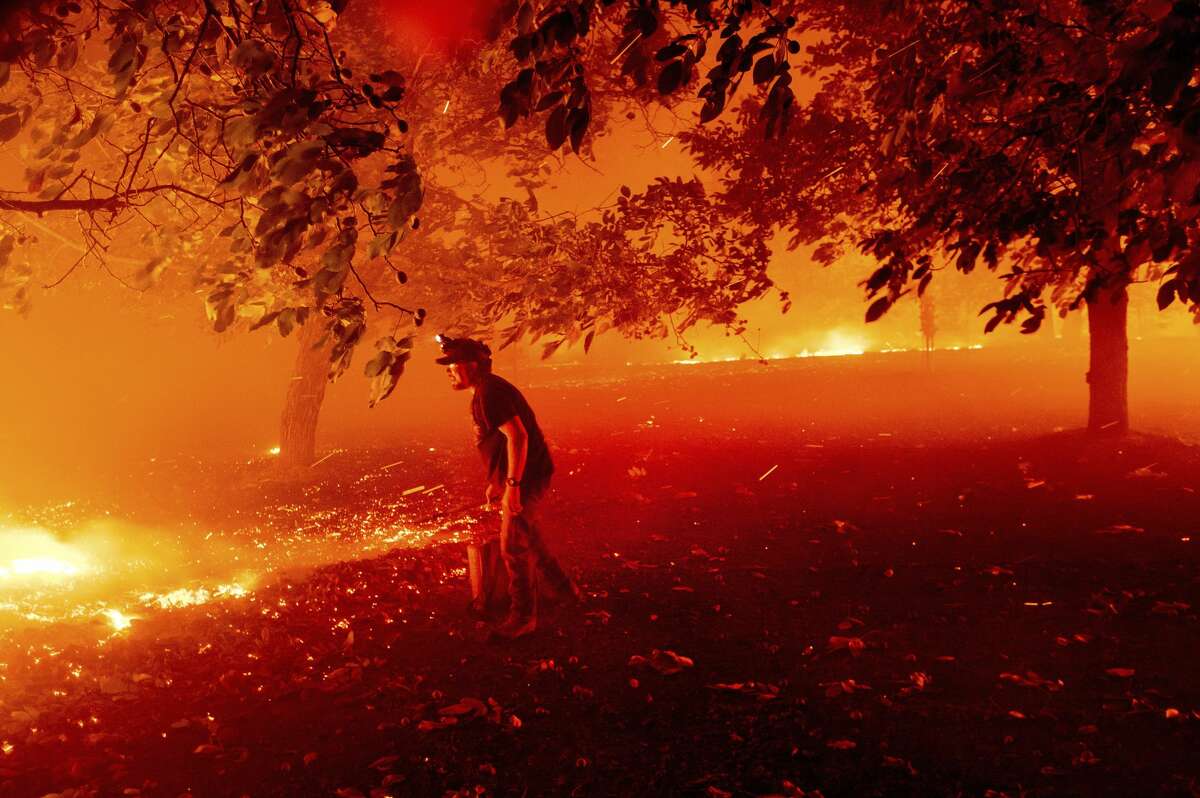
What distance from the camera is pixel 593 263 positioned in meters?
9.21

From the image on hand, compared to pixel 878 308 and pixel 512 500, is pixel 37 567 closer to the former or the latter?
pixel 512 500

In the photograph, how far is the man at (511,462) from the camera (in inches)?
256

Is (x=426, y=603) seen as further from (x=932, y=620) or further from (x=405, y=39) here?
(x=405, y=39)

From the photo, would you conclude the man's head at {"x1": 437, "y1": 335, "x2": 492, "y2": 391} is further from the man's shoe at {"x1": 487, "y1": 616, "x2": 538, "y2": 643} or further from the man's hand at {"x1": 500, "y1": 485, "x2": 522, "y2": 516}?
the man's shoe at {"x1": 487, "y1": 616, "x2": 538, "y2": 643}

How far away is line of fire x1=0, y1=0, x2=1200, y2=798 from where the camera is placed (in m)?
3.74

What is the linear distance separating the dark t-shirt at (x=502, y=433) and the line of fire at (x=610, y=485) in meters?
0.04

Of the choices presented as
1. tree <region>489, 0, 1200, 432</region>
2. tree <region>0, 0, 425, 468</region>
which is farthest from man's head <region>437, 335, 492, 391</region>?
tree <region>489, 0, 1200, 432</region>

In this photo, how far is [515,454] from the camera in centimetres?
652

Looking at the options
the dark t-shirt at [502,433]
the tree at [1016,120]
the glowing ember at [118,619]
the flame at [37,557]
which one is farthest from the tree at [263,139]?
the flame at [37,557]

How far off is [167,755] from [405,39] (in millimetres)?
11505

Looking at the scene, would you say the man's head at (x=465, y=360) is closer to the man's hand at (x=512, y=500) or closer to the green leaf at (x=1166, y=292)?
the man's hand at (x=512, y=500)

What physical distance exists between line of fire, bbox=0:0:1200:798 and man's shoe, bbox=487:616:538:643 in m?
0.04

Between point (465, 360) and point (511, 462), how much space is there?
0.96 metres

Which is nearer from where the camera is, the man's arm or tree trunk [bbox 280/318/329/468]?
the man's arm
